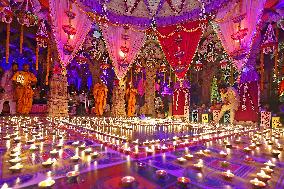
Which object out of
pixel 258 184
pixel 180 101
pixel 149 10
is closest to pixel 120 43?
pixel 149 10

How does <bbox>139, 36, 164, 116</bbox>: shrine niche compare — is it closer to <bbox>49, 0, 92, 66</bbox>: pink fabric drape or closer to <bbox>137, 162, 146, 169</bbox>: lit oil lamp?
<bbox>49, 0, 92, 66</bbox>: pink fabric drape

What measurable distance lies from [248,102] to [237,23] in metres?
3.43

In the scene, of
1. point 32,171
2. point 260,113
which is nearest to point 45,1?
point 32,171

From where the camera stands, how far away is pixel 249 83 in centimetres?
869

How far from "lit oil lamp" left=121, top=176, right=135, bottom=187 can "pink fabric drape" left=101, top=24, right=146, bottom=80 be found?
27.4 ft

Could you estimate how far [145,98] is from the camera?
1401cm

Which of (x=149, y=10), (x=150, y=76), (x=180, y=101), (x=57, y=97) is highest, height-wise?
(x=149, y=10)

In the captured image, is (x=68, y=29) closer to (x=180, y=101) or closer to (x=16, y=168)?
(x=16, y=168)

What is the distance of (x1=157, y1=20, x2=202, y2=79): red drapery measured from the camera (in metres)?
9.24

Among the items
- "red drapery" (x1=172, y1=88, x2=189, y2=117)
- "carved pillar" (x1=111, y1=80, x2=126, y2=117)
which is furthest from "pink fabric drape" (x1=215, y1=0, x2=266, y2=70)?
"carved pillar" (x1=111, y1=80, x2=126, y2=117)

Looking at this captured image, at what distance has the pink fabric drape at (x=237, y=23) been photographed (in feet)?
22.7

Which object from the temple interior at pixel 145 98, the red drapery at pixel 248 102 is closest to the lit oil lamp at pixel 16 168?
the temple interior at pixel 145 98

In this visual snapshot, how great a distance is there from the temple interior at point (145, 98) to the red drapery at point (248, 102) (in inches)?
1.8

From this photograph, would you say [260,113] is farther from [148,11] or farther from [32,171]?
[32,171]
